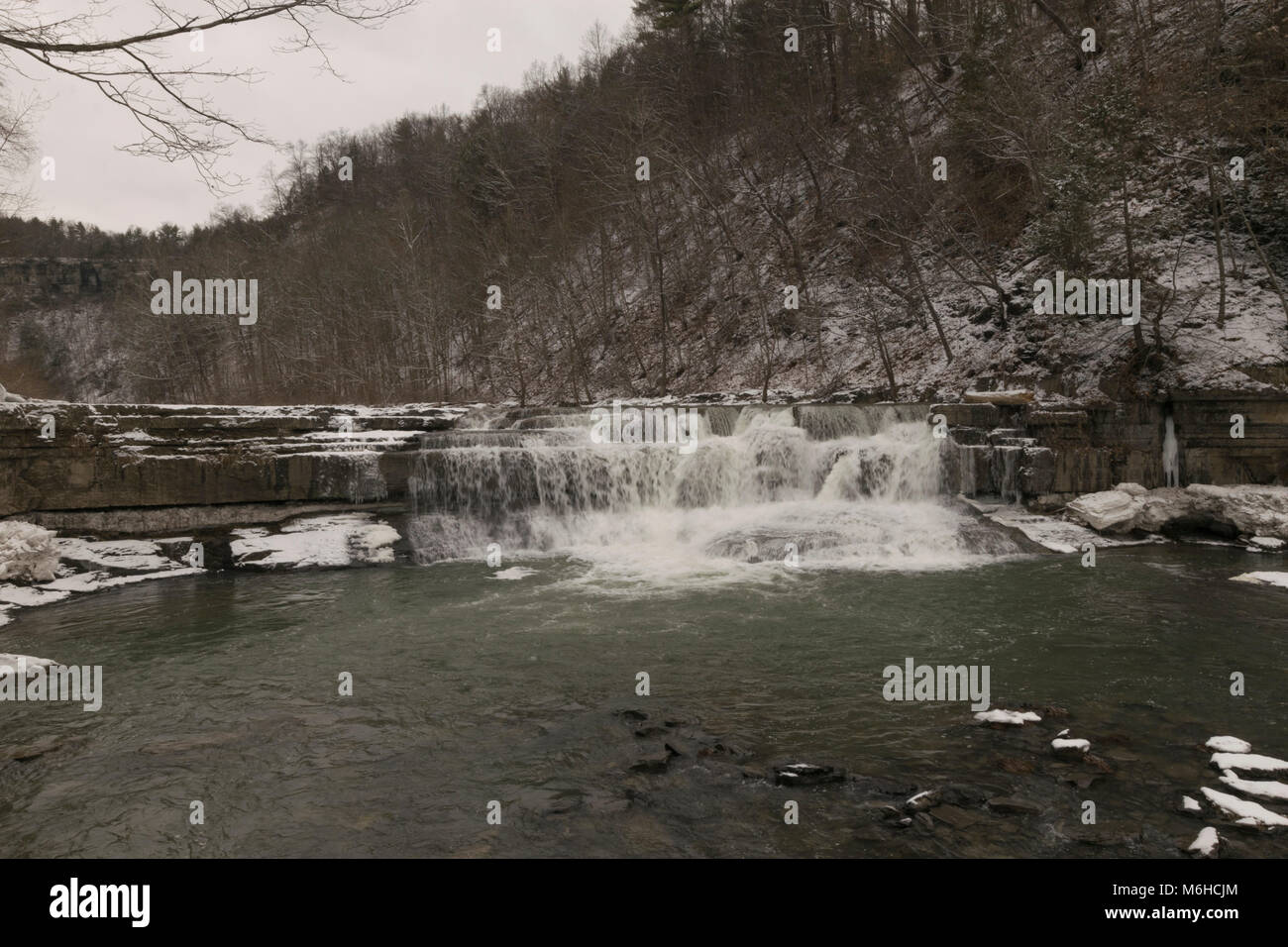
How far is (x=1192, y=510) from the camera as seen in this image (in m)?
12.7

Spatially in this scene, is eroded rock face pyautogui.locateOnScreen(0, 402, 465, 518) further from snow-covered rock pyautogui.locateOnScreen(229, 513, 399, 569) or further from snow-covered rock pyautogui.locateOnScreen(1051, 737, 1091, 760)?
snow-covered rock pyautogui.locateOnScreen(1051, 737, 1091, 760)

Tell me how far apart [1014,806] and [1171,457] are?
12.4m

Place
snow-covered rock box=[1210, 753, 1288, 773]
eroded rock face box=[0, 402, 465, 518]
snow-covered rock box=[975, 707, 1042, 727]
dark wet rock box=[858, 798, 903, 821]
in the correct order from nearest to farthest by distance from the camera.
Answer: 1. dark wet rock box=[858, 798, 903, 821]
2. snow-covered rock box=[1210, 753, 1288, 773]
3. snow-covered rock box=[975, 707, 1042, 727]
4. eroded rock face box=[0, 402, 465, 518]

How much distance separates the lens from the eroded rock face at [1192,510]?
476 inches

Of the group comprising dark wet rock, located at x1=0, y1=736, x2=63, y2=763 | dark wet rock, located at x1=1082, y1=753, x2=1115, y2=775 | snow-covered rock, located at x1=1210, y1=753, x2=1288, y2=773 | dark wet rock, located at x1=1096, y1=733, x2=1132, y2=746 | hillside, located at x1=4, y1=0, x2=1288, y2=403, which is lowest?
dark wet rock, located at x1=0, y1=736, x2=63, y2=763

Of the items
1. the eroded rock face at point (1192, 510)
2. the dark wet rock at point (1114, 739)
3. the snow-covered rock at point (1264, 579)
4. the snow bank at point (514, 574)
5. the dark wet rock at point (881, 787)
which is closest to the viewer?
the dark wet rock at point (881, 787)

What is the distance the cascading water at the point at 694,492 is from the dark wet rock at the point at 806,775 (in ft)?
23.5

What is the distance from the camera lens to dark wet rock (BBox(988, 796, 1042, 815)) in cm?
405

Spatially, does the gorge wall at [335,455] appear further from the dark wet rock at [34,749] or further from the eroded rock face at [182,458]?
the dark wet rock at [34,749]

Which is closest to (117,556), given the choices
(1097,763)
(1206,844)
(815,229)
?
(1097,763)

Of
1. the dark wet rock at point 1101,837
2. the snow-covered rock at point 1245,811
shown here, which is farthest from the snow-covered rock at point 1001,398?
the dark wet rock at point 1101,837

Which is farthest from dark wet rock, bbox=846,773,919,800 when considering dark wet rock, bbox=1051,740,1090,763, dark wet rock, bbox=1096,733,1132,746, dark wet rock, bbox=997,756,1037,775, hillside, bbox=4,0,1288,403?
hillside, bbox=4,0,1288,403

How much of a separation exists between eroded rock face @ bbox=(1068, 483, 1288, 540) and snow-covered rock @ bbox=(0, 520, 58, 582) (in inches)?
647
